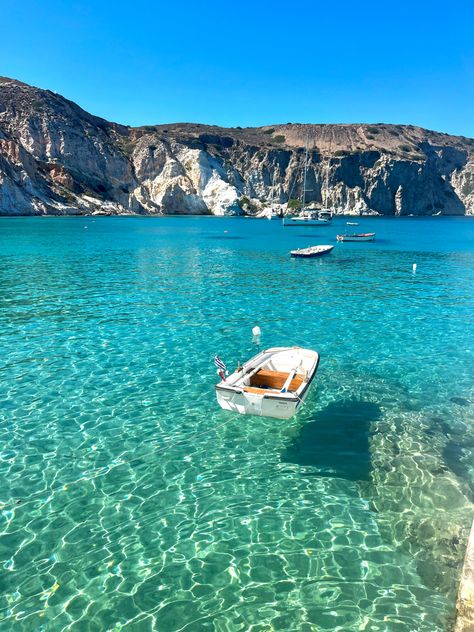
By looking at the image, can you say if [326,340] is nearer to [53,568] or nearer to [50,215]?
[53,568]

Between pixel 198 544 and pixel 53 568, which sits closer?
pixel 53 568

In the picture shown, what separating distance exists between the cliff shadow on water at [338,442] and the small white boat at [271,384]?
2.77 feet

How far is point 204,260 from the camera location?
48844 millimetres

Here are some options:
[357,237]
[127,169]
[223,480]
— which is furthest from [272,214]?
[223,480]

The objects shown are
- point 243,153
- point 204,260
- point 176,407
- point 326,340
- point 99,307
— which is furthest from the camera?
point 243,153

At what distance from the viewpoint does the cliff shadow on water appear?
34.5 ft

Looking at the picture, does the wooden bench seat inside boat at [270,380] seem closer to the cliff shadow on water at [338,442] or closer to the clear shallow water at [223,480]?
the clear shallow water at [223,480]

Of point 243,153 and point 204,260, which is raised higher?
point 243,153

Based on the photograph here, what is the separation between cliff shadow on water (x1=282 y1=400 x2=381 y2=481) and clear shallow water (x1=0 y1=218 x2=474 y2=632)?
0.05m

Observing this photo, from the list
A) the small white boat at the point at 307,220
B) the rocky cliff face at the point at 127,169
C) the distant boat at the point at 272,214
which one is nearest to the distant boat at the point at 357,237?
the small white boat at the point at 307,220

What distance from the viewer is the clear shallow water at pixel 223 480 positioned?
7.12 meters

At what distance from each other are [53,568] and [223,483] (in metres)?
3.67

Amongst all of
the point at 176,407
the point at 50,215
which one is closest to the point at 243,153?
the point at 50,215

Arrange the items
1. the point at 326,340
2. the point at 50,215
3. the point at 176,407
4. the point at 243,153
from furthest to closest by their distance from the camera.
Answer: the point at 243,153
the point at 50,215
the point at 326,340
the point at 176,407
